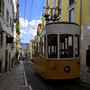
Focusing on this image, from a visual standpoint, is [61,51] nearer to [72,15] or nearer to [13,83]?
[13,83]

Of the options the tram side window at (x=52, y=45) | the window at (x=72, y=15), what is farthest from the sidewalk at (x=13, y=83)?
the window at (x=72, y=15)

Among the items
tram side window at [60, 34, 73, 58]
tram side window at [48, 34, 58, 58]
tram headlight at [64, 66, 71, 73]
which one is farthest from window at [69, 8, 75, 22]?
tram headlight at [64, 66, 71, 73]

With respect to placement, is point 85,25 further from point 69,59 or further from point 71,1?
point 69,59

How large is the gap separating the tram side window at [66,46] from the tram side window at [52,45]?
28 cm

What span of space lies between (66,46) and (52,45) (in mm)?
665

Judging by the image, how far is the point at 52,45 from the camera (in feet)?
23.6

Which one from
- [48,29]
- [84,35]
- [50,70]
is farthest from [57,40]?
[84,35]

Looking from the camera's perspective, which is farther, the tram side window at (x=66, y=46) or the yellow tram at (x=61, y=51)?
the tram side window at (x=66, y=46)

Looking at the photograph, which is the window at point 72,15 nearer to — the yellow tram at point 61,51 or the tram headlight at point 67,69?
the yellow tram at point 61,51

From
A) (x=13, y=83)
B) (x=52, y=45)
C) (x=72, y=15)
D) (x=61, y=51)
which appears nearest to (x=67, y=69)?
(x=61, y=51)

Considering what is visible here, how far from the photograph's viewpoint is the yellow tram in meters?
6.99

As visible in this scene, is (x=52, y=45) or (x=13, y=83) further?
(x=13, y=83)

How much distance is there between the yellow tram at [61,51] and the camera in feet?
22.9

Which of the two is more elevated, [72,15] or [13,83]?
[72,15]
